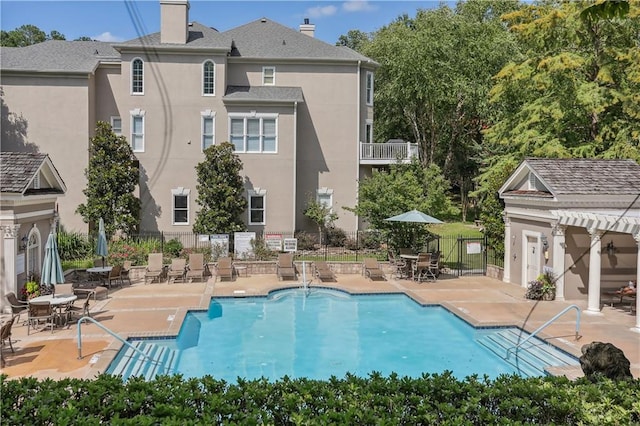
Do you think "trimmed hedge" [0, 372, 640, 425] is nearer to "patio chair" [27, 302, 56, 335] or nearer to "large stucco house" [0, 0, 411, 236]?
"patio chair" [27, 302, 56, 335]

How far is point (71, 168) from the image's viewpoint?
29.5 m

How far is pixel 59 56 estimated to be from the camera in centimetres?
3050

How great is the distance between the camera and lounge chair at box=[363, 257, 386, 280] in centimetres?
2361

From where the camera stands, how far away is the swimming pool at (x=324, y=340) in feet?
Result: 43.5

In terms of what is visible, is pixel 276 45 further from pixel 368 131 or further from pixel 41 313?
pixel 41 313

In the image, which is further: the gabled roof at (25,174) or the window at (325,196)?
the window at (325,196)

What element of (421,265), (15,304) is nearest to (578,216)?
(421,265)

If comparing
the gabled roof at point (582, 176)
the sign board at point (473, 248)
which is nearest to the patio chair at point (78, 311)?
the sign board at point (473, 248)

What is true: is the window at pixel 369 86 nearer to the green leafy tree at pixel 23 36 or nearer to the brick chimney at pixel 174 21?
the brick chimney at pixel 174 21

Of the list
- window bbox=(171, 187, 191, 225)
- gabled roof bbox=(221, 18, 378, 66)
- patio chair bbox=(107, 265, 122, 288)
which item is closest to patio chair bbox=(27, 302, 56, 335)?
patio chair bbox=(107, 265, 122, 288)

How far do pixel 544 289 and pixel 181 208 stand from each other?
1950cm

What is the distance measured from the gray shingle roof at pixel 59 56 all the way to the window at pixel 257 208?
11.3 metres

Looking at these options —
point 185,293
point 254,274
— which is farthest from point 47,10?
point 254,274

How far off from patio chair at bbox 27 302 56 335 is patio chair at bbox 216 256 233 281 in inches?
351
